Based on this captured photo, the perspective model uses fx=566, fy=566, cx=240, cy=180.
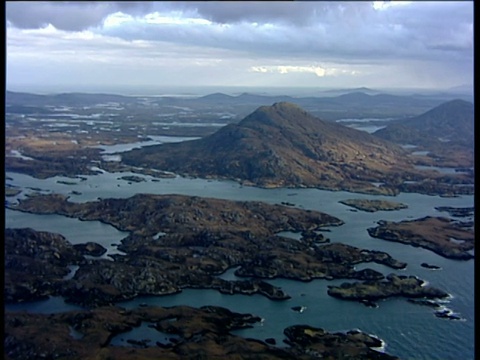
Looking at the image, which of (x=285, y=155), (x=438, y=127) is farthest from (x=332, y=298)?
(x=438, y=127)

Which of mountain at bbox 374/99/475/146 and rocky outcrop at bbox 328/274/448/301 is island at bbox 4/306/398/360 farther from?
mountain at bbox 374/99/475/146

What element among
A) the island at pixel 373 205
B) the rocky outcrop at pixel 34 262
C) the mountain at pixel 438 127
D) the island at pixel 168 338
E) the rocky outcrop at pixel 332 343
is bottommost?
the rocky outcrop at pixel 332 343

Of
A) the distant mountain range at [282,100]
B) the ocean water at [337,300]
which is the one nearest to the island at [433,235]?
the ocean water at [337,300]

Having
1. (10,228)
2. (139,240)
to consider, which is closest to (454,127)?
(139,240)

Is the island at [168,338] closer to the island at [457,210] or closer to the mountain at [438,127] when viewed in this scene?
the island at [457,210]

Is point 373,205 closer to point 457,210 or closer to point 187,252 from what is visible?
point 457,210

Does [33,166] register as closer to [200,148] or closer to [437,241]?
[200,148]
